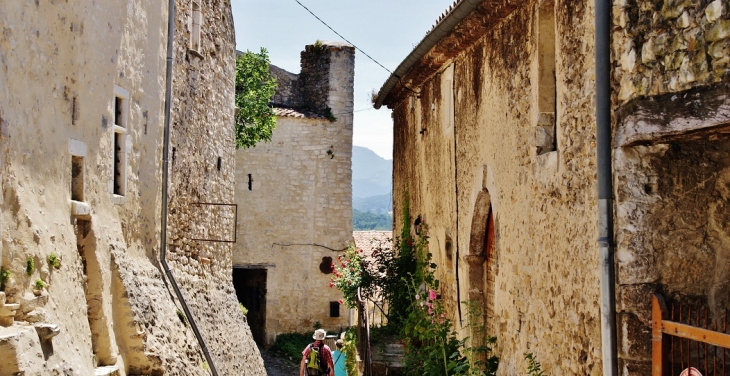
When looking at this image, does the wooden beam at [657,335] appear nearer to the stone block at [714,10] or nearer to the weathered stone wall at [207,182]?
the stone block at [714,10]

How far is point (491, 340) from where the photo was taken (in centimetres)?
895

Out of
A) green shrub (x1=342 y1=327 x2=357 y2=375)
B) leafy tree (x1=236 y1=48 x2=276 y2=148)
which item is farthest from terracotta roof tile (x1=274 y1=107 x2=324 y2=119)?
green shrub (x1=342 y1=327 x2=357 y2=375)

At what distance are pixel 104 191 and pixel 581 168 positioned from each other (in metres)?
5.33

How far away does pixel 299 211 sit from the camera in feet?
82.4

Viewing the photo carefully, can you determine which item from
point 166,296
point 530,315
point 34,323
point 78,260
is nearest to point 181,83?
point 166,296

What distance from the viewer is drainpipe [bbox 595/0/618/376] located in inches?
217

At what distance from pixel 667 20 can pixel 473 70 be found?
4.79 meters

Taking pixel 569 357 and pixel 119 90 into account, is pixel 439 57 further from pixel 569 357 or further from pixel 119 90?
pixel 569 357

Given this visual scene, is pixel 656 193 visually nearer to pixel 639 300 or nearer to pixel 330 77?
pixel 639 300

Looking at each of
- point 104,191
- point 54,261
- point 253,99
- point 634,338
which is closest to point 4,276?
point 54,261

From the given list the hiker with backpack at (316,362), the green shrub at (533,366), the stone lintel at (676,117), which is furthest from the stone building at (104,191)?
the stone lintel at (676,117)

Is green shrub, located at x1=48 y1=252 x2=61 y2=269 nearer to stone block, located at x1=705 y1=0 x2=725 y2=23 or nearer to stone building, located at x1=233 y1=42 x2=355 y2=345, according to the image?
stone block, located at x1=705 y1=0 x2=725 y2=23

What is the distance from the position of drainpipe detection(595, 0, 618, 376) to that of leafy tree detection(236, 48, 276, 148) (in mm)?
16304

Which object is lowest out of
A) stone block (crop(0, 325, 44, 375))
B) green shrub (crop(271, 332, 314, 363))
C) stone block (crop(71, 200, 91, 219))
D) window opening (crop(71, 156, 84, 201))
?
green shrub (crop(271, 332, 314, 363))
